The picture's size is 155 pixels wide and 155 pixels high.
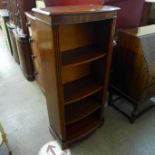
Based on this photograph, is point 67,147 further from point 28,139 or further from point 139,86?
point 139,86

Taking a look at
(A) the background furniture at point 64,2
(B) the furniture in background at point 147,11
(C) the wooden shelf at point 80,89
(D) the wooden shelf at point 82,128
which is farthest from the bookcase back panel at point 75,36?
(B) the furniture in background at point 147,11

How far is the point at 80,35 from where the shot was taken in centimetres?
129

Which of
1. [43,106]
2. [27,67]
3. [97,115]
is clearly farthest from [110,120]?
[27,67]

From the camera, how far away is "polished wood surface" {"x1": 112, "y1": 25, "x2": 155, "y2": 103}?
4.74 feet

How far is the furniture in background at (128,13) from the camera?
1.81 meters

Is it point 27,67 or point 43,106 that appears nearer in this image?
point 43,106

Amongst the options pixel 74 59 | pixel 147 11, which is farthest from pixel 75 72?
pixel 147 11

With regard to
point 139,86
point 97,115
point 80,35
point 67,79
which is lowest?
point 97,115

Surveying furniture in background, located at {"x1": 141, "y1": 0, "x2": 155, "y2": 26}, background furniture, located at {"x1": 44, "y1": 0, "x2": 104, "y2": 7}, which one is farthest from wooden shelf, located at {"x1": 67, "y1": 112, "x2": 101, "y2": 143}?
furniture in background, located at {"x1": 141, "y1": 0, "x2": 155, "y2": 26}

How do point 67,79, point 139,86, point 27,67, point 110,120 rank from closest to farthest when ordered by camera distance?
point 67,79 < point 139,86 < point 110,120 < point 27,67

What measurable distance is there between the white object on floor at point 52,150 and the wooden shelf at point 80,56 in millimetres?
866

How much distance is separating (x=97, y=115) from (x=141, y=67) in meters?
0.67

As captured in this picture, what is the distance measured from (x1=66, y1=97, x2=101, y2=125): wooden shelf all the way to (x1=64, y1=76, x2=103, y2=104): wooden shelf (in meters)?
0.22

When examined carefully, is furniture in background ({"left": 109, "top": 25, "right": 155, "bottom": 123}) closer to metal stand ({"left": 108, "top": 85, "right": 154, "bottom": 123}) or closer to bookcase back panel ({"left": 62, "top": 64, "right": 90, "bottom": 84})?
metal stand ({"left": 108, "top": 85, "right": 154, "bottom": 123})
